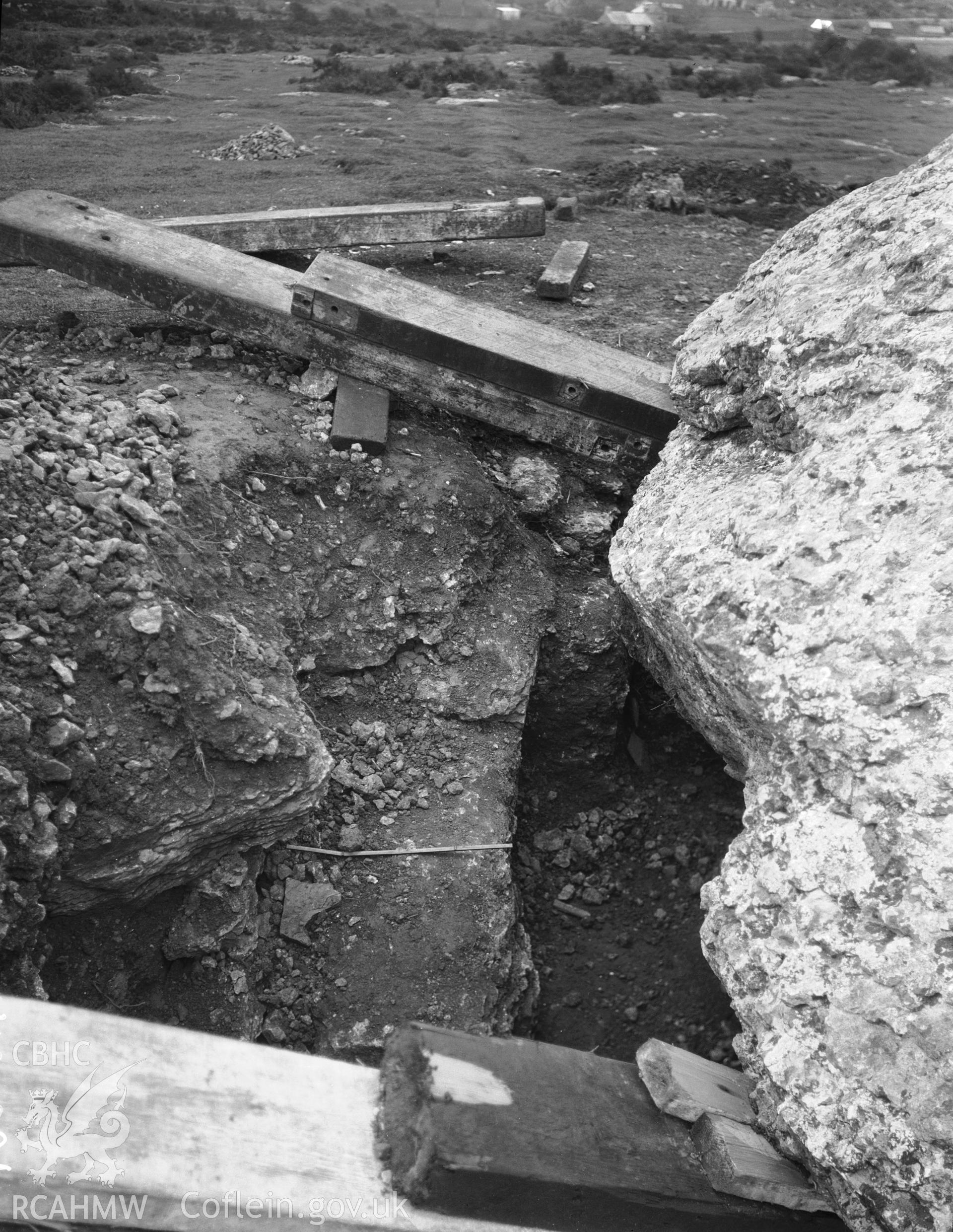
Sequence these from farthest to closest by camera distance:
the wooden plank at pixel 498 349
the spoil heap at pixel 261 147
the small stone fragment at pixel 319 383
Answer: the spoil heap at pixel 261 147
the small stone fragment at pixel 319 383
the wooden plank at pixel 498 349

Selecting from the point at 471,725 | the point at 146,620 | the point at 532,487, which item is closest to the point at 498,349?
the point at 532,487

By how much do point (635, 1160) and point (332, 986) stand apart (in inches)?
34.2

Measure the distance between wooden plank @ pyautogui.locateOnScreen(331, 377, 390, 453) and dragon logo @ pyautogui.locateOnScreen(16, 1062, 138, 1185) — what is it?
196 cm

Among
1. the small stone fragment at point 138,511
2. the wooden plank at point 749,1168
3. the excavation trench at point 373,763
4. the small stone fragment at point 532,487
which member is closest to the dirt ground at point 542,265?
the excavation trench at point 373,763

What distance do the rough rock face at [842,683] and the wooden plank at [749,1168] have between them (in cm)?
6

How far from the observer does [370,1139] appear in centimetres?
139

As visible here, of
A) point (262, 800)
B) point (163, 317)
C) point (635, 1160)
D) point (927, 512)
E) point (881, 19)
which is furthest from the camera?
point (881, 19)

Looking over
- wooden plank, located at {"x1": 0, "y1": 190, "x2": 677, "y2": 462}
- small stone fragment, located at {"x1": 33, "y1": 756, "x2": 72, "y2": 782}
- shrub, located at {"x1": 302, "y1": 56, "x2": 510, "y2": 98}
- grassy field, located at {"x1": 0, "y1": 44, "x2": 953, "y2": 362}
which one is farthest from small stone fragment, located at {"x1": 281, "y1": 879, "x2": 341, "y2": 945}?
shrub, located at {"x1": 302, "y1": 56, "x2": 510, "y2": 98}

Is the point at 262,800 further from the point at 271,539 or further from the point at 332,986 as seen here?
the point at 271,539

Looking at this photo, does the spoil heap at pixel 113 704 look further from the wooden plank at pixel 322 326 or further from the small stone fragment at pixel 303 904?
the wooden plank at pixel 322 326

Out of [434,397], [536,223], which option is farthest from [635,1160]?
[536,223]

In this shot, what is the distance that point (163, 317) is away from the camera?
10.7 feet

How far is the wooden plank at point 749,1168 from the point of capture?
1539mm

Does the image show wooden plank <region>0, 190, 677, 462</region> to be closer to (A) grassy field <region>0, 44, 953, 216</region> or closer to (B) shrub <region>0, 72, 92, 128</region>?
(A) grassy field <region>0, 44, 953, 216</region>
